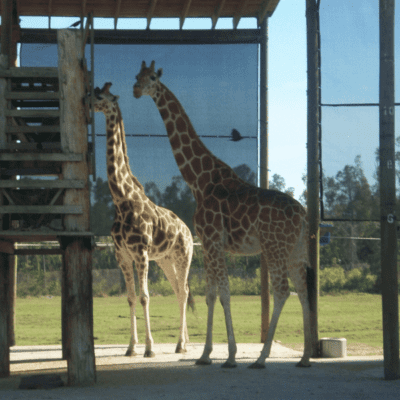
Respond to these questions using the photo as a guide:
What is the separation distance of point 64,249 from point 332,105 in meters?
4.94

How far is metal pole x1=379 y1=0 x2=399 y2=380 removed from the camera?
6.16m

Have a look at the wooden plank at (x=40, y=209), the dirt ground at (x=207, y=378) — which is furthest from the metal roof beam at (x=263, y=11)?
the dirt ground at (x=207, y=378)

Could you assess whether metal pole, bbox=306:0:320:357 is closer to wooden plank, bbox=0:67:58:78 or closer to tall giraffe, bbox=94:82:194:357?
tall giraffe, bbox=94:82:194:357

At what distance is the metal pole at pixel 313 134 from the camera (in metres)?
8.04

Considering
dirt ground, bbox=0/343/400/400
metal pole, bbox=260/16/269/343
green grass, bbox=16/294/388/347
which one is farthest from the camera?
green grass, bbox=16/294/388/347

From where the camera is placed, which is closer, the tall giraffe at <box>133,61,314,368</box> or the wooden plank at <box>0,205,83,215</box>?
the wooden plank at <box>0,205,83,215</box>

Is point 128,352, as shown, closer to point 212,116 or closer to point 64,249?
point 64,249

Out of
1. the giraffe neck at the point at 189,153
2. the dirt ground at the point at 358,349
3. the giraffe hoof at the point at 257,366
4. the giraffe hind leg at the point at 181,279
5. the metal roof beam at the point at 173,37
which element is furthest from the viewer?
the metal roof beam at the point at 173,37

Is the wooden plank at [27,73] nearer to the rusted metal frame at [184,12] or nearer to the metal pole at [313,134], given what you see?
the metal pole at [313,134]

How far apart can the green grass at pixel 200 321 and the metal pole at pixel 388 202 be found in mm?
4945

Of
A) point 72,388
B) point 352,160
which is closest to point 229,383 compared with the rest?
point 72,388

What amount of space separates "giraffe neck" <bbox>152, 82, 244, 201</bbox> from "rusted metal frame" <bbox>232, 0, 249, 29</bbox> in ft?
9.31

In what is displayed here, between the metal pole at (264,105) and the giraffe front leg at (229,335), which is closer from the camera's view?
the giraffe front leg at (229,335)

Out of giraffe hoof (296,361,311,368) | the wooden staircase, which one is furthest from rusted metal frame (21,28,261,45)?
giraffe hoof (296,361,311,368)
